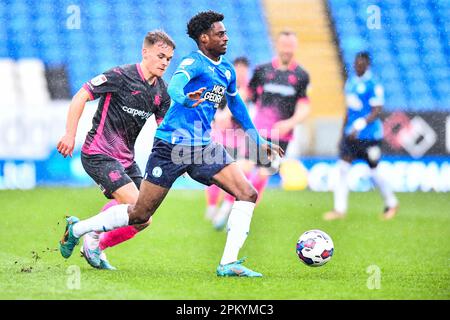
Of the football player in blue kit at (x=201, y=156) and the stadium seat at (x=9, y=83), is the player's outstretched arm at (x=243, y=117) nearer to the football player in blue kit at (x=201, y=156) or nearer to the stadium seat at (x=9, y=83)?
the football player in blue kit at (x=201, y=156)

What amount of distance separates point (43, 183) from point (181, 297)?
9328 mm

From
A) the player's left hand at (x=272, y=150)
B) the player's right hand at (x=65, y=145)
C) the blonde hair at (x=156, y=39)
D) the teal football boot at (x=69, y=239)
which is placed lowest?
the teal football boot at (x=69, y=239)

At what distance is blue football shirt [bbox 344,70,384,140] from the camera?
12.0 m

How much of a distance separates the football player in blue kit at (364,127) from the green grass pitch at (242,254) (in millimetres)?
402

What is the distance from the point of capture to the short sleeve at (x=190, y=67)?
6286 millimetres

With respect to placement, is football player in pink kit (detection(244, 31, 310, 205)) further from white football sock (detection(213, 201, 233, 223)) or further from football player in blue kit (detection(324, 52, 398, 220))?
football player in blue kit (detection(324, 52, 398, 220))

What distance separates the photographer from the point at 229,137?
41.0 feet

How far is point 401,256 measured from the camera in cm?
810

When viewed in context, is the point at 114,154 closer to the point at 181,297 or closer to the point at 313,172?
the point at 181,297

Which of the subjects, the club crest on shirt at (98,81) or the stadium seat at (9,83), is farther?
the stadium seat at (9,83)

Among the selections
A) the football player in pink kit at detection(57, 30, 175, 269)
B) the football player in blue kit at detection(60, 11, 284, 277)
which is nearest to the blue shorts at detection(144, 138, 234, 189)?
the football player in blue kit at detection(60, 11, 284, 277)

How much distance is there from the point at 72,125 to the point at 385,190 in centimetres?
605

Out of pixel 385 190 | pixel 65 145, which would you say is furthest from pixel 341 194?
pixel 65 145

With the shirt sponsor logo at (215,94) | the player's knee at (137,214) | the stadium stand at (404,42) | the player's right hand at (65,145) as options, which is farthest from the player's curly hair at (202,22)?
the stadium stand at (404,42)
